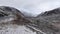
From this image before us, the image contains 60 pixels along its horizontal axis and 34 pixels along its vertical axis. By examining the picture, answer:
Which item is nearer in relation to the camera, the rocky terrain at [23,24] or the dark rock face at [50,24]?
the rocky terrain at [23,24]

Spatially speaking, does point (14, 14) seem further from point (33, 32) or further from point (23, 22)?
point (33, 32)

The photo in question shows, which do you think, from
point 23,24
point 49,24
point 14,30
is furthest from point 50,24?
point 14,30

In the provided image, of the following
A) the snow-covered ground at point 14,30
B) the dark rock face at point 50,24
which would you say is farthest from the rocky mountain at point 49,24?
the snow-covered ground at point 14,30

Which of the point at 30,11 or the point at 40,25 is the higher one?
the point at 30,11

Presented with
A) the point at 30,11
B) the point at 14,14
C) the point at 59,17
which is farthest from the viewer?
the point at 30,11

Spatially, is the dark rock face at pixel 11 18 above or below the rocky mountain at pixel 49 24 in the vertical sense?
above

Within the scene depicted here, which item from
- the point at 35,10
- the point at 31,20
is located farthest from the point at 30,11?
the point at 31,20

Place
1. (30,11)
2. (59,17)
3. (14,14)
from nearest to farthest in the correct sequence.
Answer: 1. (14,14)
2. (59,17)
3. (30,11)

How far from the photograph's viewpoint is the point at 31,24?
3.42m

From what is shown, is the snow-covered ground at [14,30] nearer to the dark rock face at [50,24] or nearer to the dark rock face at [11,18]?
the dark rock face at [11,18]

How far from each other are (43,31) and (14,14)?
0.67 metres

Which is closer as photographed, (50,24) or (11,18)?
(11,18)

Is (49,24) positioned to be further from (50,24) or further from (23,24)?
(23,24)

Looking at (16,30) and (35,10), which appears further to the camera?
(35,10)
